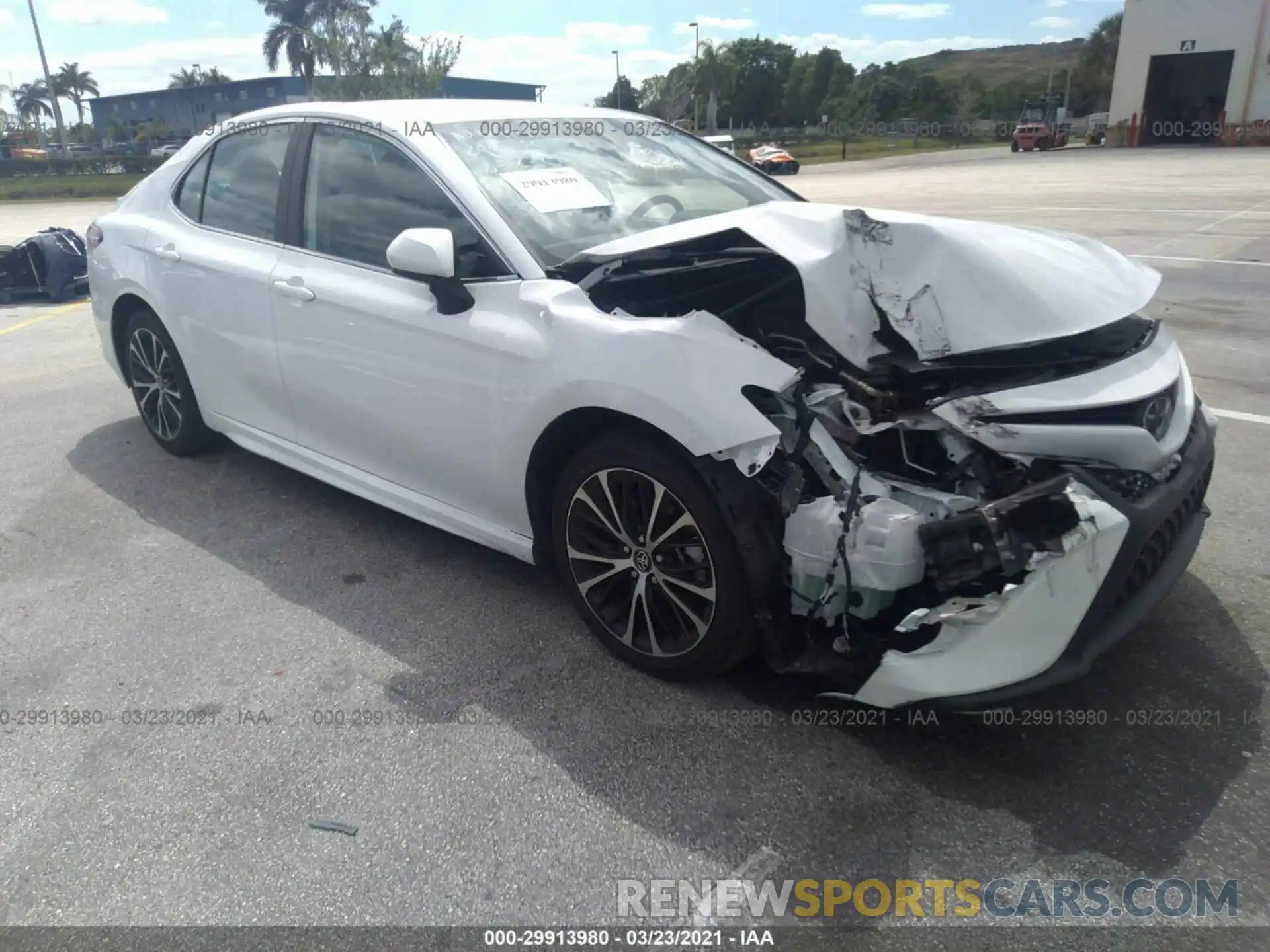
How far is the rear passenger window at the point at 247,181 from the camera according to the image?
4062 millimetres

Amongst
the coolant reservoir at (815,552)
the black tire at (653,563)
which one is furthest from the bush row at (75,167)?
the coolant reservoir at (815,552)

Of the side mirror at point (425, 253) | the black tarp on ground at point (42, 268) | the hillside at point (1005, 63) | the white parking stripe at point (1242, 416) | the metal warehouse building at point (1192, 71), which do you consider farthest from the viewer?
the hillside at point (1005, 63)

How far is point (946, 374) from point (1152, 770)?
46.5 inches

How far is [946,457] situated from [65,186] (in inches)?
1612

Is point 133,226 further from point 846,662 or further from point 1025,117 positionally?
point 1025,117

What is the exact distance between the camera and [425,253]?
3.02m

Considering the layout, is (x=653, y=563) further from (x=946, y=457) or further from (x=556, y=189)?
(x=556, y=189)

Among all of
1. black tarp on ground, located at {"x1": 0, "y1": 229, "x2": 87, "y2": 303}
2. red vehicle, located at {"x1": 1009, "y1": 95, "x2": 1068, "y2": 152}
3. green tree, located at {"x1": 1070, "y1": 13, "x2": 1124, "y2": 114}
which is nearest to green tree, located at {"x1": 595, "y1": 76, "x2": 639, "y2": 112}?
red vehicle, located at {"x1": 1009, "y1": 95, "x2": 1068, "y2": 152}

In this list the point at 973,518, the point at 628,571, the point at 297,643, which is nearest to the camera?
the point at 973,518

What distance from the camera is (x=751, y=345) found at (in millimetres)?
2646

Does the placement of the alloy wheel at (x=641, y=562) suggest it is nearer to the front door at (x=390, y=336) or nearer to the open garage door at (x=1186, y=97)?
the front door at (x=390, y=336)

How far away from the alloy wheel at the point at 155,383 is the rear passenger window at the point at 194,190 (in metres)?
0.65

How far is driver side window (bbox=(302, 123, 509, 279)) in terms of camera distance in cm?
322

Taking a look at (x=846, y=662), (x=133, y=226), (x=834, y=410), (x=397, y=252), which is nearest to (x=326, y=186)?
(x=397, y=252)
